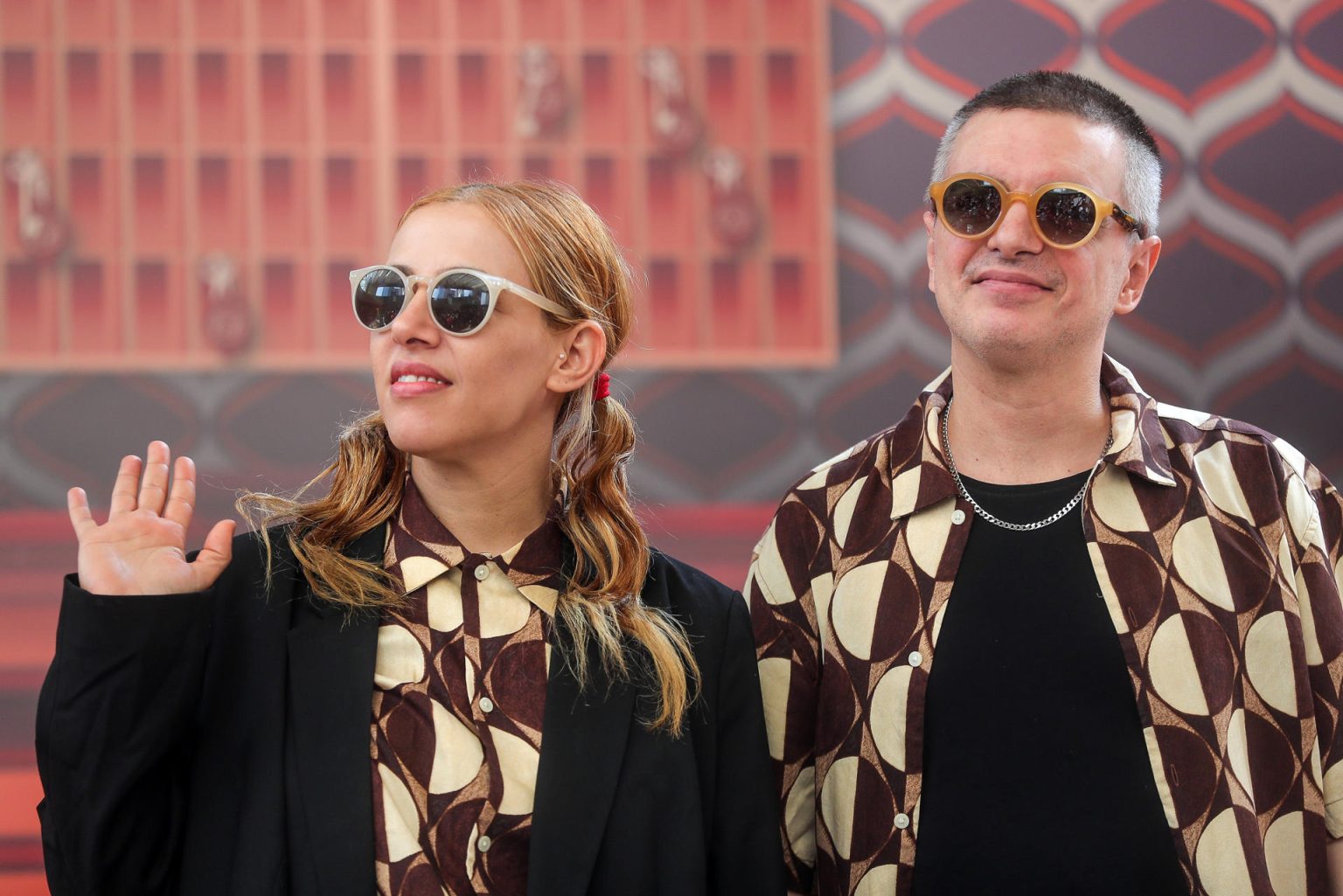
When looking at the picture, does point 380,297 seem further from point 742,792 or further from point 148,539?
point 742,792

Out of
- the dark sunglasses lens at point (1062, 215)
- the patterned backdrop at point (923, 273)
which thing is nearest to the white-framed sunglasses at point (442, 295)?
the dark sunglasses lens at point (1062, 215)

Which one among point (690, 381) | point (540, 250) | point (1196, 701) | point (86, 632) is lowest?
point (1196, 701)

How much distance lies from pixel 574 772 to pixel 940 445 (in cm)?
79

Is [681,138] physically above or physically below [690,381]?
above

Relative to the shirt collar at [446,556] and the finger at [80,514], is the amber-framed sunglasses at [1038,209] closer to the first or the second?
the shirt collar at [446,556]

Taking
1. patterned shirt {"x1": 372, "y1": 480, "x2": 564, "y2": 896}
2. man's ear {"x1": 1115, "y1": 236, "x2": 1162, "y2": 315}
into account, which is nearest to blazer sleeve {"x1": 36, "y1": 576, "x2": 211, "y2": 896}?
patterned shirt {"x1": 372, "y1": 480, "x2": 564, "y2": 896}

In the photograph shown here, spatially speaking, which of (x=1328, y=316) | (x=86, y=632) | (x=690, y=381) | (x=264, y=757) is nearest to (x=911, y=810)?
(x=264, y=757)

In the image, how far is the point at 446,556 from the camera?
1.81 meters

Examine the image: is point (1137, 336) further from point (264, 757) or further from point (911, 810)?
point (264, 757)

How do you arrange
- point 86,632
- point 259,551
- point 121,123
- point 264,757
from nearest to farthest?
point 86,632
point 264,757
point 259,551
point 121,123

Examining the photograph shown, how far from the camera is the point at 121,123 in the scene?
13.9 ft

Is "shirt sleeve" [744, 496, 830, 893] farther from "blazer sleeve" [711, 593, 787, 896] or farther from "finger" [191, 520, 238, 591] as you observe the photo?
"finger" [191, 520, 238, 591]

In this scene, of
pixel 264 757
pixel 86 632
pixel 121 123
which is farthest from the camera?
pixel 121 123

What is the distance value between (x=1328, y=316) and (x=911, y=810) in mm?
3299
